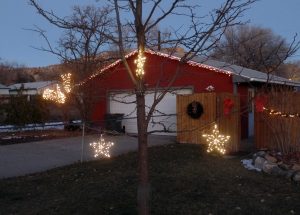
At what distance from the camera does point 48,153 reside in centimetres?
1371

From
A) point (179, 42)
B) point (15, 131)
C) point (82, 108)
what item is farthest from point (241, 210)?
point (15, 131)

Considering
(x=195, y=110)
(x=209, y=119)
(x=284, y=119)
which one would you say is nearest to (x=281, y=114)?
(x=284, y=119)

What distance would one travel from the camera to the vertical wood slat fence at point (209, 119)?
14.2 meters

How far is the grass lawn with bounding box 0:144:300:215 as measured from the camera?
22.2ft

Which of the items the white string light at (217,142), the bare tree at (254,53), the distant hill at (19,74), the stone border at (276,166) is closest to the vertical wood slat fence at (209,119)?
the white string light at (217,142)

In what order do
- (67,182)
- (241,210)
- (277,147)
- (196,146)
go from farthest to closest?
(196,146) < (277,147) < (67,182) < (241,210)

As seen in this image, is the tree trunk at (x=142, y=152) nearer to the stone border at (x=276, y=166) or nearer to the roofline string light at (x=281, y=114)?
the stone border at (x=276, y=166)

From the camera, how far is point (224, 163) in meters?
10.9

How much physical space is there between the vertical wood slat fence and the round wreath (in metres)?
0.11

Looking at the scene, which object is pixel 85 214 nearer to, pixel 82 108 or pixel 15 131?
pixel 82 108

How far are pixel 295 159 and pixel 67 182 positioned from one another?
537 centimetres

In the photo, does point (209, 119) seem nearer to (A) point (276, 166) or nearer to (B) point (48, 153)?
(B) point (48, 153)

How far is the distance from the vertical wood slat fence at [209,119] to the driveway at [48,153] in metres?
1.15

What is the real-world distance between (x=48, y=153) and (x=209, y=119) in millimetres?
5566
